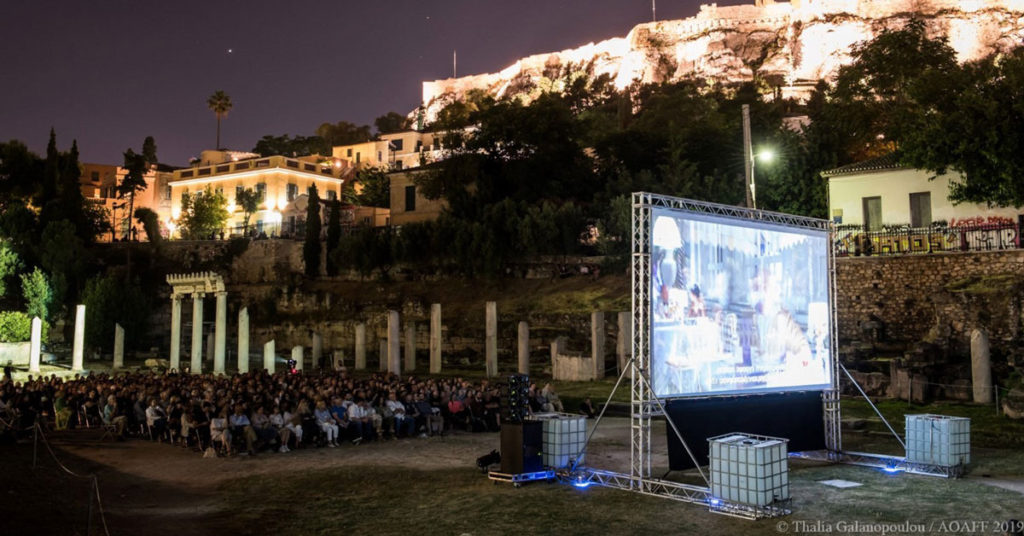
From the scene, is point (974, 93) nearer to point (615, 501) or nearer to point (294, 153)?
point (615, 501)

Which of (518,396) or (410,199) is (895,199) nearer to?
(518,396)

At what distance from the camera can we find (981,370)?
20.3 m

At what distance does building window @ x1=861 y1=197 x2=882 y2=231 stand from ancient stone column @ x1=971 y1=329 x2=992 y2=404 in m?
13.7

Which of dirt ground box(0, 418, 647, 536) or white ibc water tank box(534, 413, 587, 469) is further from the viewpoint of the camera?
white ibc water tank box(534, 413, 587, 469)

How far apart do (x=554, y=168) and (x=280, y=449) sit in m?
37.4

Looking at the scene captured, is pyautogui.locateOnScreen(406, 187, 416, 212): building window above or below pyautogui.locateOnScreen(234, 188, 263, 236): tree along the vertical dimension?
below

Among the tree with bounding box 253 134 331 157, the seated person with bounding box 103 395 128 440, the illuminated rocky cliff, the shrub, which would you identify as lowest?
the seated person with bounding box 103 395 128 440

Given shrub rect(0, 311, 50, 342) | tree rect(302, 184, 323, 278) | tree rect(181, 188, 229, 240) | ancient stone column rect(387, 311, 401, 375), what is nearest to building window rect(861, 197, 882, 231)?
ancient stone column rect(387, 311, 401, 375)

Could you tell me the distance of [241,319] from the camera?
113 feet

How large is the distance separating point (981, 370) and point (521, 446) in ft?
50.2

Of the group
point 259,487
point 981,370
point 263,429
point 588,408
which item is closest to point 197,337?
point 263,429

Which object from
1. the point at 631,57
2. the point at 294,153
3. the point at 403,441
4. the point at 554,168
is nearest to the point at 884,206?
the point at 554,168

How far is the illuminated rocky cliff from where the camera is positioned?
108 meters

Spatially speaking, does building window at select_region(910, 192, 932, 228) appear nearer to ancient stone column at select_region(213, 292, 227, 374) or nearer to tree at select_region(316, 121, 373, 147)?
ancient stone column at select_region(213, 292, 227, 374)
